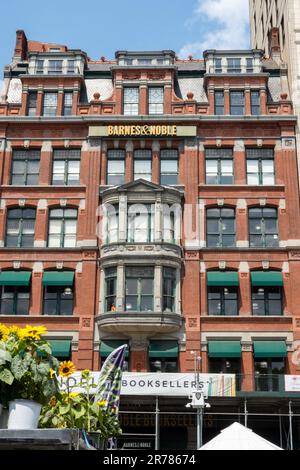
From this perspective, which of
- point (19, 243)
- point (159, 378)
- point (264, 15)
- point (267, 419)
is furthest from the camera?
point (264, 15)

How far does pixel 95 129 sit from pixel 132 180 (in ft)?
13.7

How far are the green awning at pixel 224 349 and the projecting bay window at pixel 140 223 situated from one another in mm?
7003

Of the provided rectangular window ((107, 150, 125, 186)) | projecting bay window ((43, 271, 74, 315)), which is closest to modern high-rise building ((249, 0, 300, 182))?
rectangular window ((107, 150, 125, 186))

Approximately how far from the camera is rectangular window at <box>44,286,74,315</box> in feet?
116

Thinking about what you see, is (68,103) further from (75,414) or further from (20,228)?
(75,414)

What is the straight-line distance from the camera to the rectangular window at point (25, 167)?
125 feet

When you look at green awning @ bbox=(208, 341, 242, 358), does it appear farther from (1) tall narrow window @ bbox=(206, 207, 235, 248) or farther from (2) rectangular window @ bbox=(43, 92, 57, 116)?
(2) rectangular window @ bbox=(43, 92, 57, 116)

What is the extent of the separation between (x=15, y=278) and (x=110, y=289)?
5.56 metres

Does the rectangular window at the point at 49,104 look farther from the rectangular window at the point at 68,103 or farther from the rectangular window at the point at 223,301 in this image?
the rectangular window at the point at 223,301

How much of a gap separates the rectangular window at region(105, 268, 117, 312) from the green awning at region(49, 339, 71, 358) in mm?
2945

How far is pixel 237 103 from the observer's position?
130 feet
